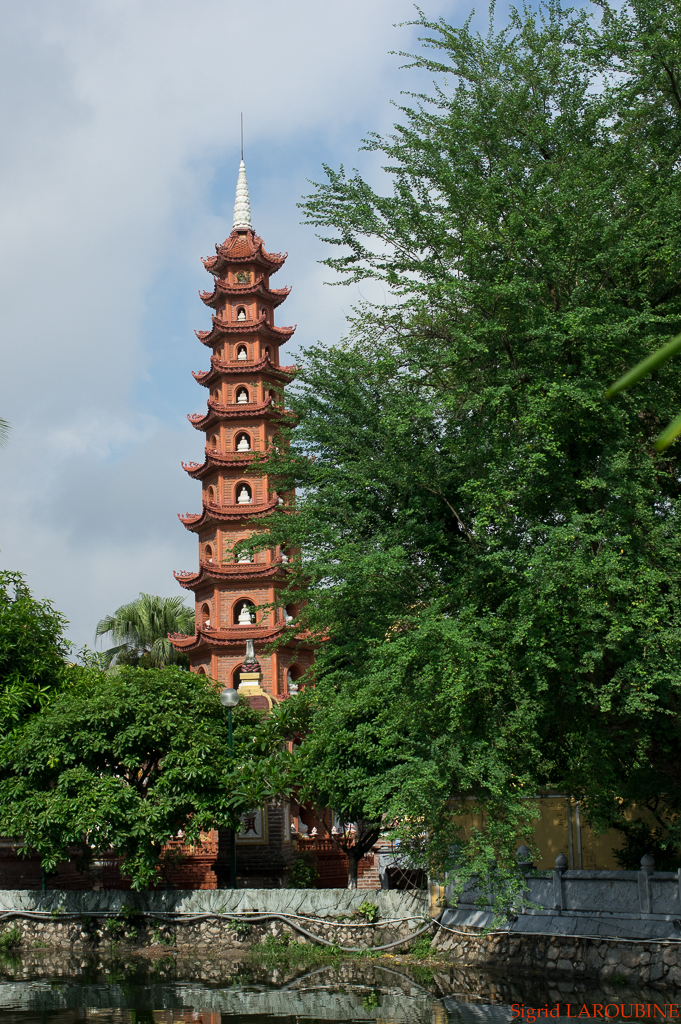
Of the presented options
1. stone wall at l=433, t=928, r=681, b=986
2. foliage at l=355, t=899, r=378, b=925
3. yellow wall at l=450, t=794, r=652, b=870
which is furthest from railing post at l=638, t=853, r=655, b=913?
foliage at l=355, t=899, r=378, b=925

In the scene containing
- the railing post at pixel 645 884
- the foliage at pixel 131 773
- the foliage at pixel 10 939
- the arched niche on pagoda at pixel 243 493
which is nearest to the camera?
the railing post at pixel 645 884

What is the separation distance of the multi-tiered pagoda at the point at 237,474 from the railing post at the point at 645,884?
58.6 ft

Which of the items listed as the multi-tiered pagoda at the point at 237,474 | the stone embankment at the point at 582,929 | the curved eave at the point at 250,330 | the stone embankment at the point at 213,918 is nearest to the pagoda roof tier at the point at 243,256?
the multi-tiered pagoda at the point at 237,474

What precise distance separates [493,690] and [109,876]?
15353 millimetres

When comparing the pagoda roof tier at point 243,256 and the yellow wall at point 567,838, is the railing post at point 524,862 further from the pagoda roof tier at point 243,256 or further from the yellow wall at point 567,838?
the pagoda roof tier at point 243,256

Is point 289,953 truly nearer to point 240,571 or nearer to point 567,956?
point 567,956

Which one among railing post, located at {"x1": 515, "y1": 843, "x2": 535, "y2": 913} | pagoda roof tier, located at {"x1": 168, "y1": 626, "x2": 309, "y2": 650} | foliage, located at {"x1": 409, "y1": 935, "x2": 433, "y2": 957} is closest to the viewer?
railing post, located at {"x1": 515, "y1": 843, "x2": 535, "y2": 913}

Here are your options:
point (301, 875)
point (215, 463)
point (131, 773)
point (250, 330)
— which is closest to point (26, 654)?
point (131, 773)

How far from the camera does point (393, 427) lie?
13.1 m

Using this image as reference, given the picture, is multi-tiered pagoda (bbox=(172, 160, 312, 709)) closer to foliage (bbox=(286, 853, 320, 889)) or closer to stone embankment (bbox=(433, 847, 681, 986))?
foliage (bbox=(286, 853, 320, 889))

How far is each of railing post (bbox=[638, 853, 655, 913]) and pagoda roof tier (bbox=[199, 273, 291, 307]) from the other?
25.0 metres

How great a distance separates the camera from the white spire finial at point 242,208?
34656mm

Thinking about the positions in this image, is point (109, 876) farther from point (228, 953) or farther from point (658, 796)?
point (658, 796)

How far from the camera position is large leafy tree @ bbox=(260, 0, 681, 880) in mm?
10688
